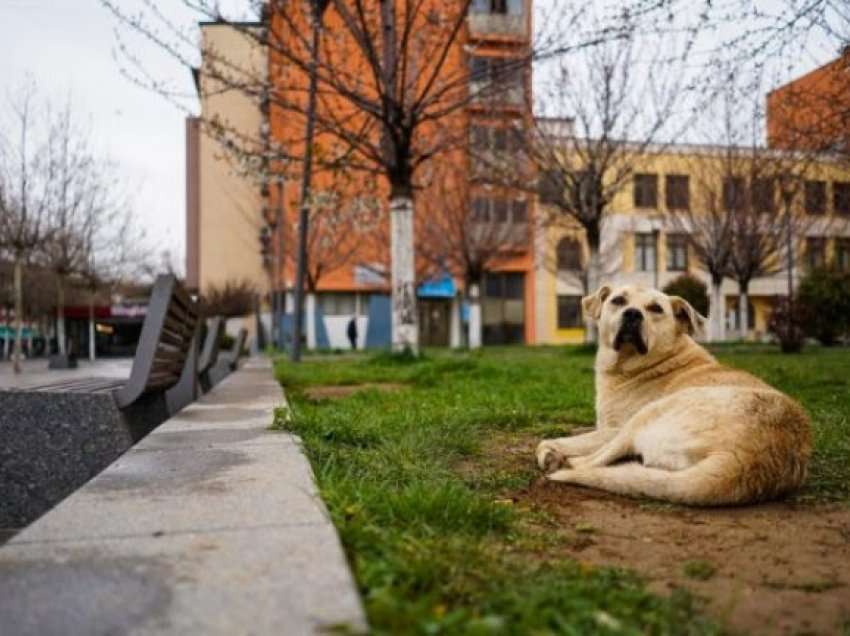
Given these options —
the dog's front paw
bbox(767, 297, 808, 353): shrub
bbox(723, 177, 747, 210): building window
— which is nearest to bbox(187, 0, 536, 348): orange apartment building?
bbox(723, 177, 747, 210): building window

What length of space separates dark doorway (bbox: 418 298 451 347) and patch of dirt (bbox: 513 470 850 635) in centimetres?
4214

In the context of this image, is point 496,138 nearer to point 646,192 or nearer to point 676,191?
point 676,191

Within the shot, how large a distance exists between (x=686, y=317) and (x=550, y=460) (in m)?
1.44

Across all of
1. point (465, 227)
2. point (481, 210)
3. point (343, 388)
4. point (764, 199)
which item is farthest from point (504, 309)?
point (343, 388)

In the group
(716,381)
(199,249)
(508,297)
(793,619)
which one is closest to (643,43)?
(716,381)

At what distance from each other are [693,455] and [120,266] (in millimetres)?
38590

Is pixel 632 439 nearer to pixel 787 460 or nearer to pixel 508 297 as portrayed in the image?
pixel 787 460

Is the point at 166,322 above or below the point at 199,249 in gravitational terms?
below

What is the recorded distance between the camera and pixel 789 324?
64.1ft

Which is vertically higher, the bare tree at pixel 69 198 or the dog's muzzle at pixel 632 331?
the bare tree at pixel 69 198

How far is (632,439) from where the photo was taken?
3375 mm

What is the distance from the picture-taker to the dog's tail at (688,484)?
2.76 m

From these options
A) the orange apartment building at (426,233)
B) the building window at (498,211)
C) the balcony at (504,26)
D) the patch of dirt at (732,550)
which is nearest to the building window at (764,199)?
the orange apartment building at (426,233)

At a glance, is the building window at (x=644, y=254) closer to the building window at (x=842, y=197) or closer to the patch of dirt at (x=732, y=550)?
the building window at (x=842, y=197)
